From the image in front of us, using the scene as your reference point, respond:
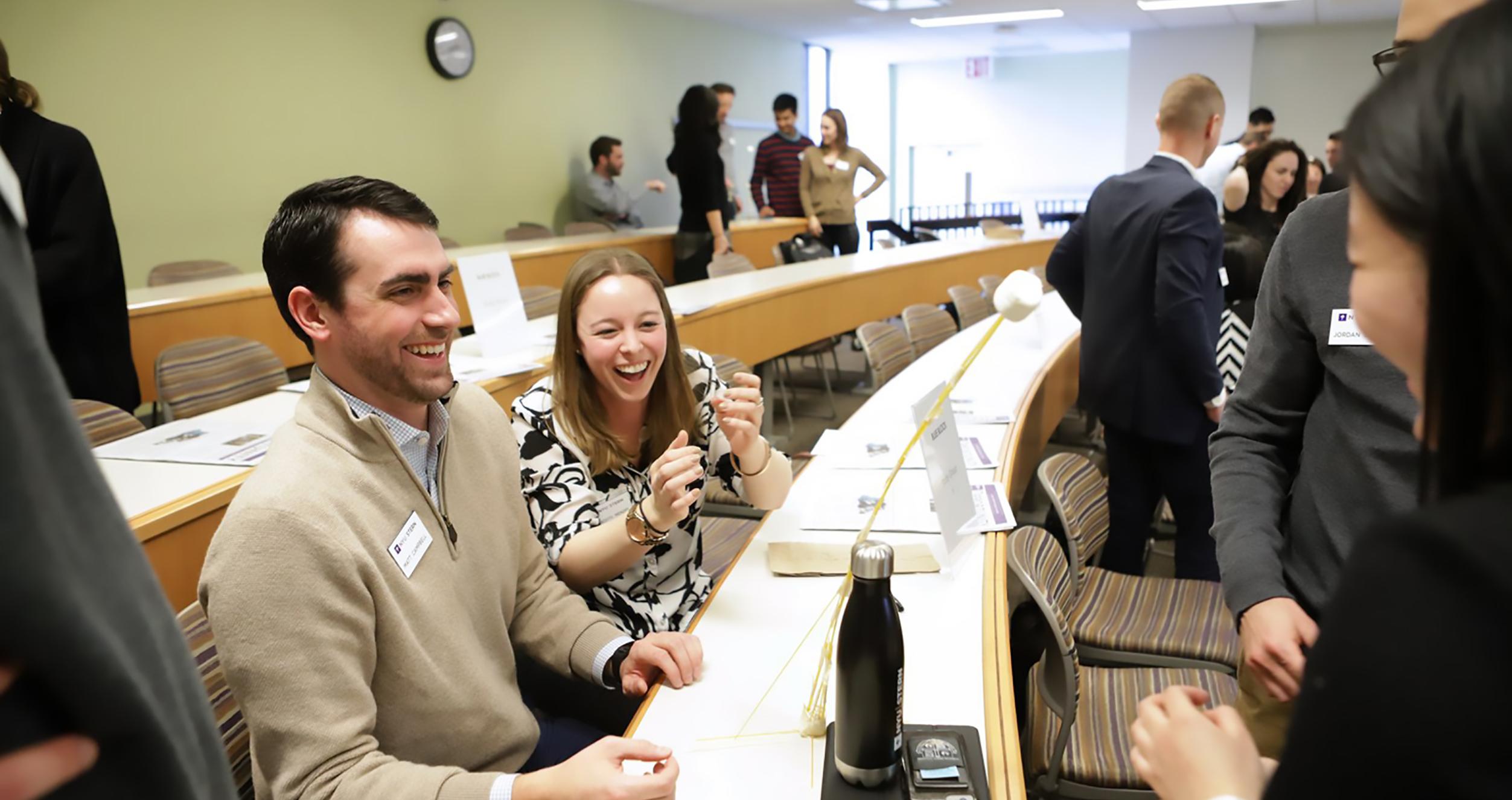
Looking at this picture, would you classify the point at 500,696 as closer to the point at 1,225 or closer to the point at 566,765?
the point at 566,765

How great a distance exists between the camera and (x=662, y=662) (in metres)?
1.38

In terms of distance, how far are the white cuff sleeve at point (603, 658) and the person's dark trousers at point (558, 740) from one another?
96mm

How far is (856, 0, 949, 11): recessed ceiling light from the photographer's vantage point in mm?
8954

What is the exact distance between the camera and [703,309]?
4.16 metres

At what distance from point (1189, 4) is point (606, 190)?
628 centimetres

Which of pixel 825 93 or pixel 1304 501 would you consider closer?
pixel 1304 501

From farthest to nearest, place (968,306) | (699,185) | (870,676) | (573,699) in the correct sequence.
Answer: (699,185)
(968,306)
(573,699)
(870,676)

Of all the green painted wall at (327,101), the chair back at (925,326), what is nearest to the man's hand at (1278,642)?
the chair back at (925,326)

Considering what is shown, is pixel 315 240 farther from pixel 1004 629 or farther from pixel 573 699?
pixel 1004 629

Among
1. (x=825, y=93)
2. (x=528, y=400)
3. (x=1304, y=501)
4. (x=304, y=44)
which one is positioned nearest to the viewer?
(x=1304, y=501)

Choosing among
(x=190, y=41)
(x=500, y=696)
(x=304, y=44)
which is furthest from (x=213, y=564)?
(x=304, y=44)

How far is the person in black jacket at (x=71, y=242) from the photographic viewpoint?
2637 mm

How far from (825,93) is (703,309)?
10047 mm

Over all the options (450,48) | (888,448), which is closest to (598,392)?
(888,448)
